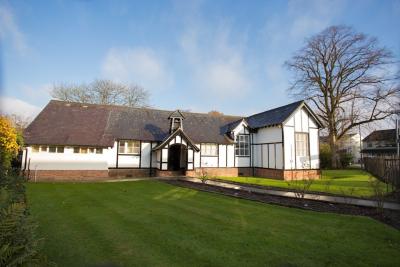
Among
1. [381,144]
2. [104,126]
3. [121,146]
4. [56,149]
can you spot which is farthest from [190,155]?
[381,144]

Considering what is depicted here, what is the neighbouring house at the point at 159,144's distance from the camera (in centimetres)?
1922

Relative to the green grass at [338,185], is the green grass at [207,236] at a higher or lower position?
lower

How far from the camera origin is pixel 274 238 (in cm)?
599

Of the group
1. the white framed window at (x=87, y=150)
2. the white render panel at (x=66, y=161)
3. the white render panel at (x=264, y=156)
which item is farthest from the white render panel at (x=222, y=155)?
the white framed window at (x=87, y=150)

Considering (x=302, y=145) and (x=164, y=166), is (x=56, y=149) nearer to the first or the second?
(x=164, y=166)

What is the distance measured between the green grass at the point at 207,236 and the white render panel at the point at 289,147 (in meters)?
12.7

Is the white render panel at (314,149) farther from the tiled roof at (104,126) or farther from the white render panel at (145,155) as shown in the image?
the white render panel at (145,155)

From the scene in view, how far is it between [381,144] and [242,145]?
1938 inches

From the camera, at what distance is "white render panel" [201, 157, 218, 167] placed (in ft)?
76.8

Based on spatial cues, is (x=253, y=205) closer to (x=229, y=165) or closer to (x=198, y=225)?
(x=198, y=225)

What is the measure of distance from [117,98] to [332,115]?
3024 centimetres

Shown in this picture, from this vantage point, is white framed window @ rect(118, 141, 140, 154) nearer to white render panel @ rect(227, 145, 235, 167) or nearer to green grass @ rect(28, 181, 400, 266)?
white render panel @ rect(227, 145, 235, 167)

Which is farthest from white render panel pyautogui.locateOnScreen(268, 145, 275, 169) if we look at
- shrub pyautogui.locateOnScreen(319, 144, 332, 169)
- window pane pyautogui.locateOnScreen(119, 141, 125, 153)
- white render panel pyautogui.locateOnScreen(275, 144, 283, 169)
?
shrub pyautogui.locateOnScreen(319, 144, 332, 169)

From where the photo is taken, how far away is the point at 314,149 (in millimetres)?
22656
